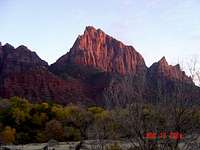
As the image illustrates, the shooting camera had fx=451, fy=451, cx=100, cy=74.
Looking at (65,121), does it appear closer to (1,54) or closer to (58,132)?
(58,132)

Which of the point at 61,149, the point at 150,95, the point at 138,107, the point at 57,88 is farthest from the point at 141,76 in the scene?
the point at 57,88

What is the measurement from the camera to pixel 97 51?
423 feet

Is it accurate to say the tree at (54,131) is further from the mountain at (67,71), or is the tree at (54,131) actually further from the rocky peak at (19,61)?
the rocky peak at (19,61)

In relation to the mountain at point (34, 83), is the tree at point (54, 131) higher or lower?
lower

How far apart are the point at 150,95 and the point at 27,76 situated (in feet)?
294

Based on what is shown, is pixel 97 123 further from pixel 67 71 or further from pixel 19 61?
pixel 19 61

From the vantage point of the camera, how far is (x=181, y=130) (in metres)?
9.79

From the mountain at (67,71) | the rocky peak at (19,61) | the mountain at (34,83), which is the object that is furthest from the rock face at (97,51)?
the mountain at (34,83)

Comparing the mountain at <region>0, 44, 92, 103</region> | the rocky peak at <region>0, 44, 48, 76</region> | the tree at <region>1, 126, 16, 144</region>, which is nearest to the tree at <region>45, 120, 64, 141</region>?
the tree at <region>1, 126, 16, 144</region>

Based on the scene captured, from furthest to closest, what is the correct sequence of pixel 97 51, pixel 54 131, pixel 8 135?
pixel 97 51
pixel 54 131
pixel 8 135

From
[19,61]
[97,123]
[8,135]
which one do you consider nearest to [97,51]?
[19,61]

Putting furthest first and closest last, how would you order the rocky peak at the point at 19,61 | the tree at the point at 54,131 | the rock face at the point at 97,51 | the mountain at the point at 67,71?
the rock face at the point at 97,51, the rocky peak at the point at 19,61, the mountain at the point at 67,71, the tree at the point at 54,131

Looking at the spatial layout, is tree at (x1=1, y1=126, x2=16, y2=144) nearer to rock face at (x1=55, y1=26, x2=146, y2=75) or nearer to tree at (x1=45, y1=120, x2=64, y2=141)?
tree at (x1=45, y1=120, x2=64, y2=141)

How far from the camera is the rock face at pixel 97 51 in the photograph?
116000 millimetres
